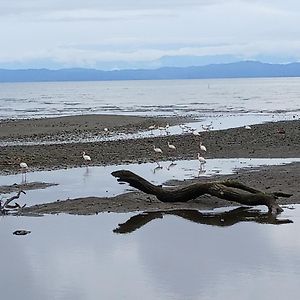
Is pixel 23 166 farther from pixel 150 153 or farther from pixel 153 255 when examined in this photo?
pixel 153 255

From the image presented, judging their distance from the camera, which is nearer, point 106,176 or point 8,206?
point 8,206

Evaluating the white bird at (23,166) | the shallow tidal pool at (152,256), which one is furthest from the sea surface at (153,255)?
the white bird at (23,166)

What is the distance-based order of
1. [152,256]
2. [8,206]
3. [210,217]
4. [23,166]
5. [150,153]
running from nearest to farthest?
[152,256]
[210,217]
[8,206]
[23,166]
[150,153]

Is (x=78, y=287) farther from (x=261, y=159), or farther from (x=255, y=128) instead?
(x=255, y=128)

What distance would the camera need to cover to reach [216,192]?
19.0 meters

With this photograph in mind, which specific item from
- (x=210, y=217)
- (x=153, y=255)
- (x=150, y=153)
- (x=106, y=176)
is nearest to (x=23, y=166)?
(x=106, y=176)

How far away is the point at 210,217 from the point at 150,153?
13247mm

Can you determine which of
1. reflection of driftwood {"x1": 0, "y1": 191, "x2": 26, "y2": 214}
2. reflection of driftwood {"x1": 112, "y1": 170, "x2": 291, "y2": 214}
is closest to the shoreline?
reflection of driftwood {"x1": 0, "y1": 191, "x2": 26, "y2": 214}

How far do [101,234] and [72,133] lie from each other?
2725 centimetres

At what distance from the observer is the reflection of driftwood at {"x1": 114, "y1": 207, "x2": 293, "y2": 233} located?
17.4 meters

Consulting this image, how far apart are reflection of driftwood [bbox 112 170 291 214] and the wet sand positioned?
278mm

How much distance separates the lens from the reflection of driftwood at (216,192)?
60.7ft

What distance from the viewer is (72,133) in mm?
43438

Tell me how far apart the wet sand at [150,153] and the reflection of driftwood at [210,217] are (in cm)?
62
